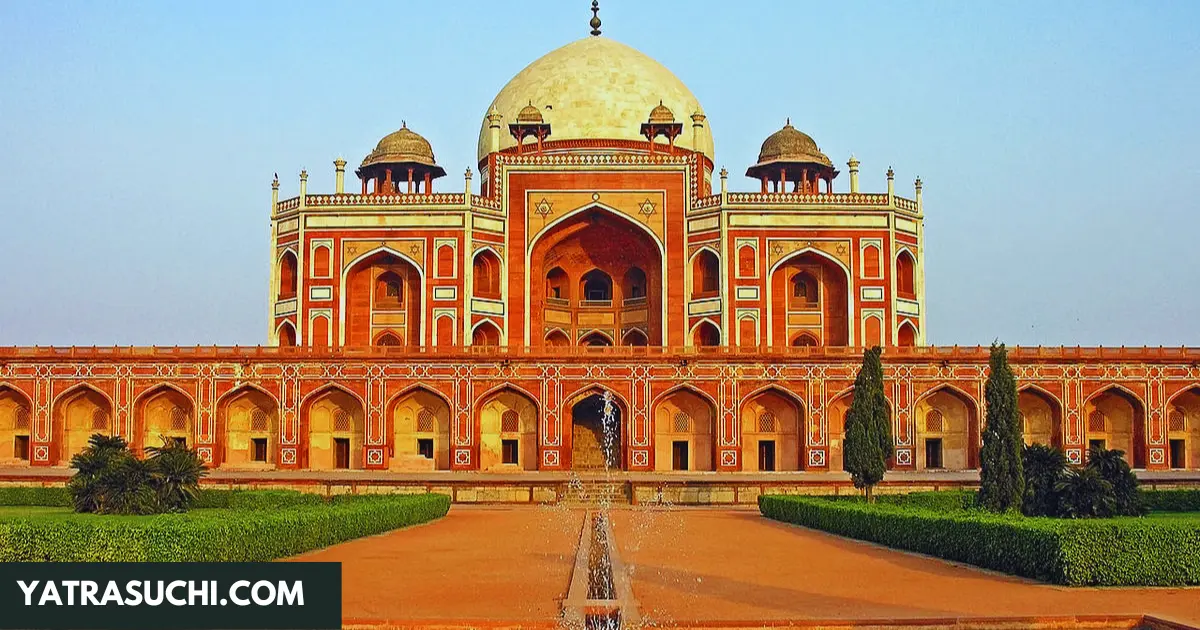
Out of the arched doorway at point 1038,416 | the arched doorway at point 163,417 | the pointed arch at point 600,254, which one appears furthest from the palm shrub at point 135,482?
the arched doorway at point 1038,416

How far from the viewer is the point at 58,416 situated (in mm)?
26719

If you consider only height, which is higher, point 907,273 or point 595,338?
point 907,273

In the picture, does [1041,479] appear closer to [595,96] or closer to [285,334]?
[285,334]

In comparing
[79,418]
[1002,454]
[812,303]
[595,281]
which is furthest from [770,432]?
[79,418]

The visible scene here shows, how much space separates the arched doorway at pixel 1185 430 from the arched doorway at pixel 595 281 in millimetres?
11920

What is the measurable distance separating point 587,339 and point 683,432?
668 centimetres

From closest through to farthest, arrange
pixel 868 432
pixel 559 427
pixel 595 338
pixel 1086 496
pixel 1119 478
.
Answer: pixel 1086 496 → pixel 1119 478 → pixel 868 432 → pixel 559 427 → pixel 595 338

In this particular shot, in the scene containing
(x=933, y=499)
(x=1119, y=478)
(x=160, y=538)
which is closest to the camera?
(x=160, y=538)

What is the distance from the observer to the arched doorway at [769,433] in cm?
2684

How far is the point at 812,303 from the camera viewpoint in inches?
1219

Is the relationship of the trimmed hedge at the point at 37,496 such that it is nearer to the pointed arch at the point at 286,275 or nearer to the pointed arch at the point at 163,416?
the pointed arch at the point at 163,416

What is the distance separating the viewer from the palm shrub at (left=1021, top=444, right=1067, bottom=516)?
13227mm

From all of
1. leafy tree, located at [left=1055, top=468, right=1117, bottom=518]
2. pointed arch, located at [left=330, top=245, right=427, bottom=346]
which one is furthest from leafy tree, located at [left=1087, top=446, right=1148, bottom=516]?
pointed arch, located at [left=330, top=245, right=427, bottom=346]

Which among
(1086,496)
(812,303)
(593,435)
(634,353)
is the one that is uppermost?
(812,303)
